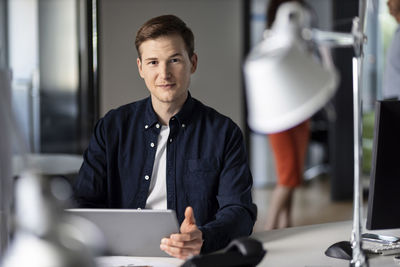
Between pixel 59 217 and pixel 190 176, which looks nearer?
pixel 59 217

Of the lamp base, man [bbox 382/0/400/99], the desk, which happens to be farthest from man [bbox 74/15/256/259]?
man [bbox 382/0/400/99]

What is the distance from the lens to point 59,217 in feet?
2.71

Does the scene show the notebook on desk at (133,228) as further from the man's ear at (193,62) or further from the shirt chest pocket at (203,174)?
the man's ear at (193,62)

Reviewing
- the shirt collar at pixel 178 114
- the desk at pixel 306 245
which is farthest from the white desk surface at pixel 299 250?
the shirt collar at pixel 178 114

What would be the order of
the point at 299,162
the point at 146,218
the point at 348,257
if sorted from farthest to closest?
the point at 299,162, the point at 348,257, the point at 146,218

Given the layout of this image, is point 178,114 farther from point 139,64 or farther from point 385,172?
point 385,172

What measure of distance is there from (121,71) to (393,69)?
1.55m

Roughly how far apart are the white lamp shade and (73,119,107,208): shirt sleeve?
2.75 feet

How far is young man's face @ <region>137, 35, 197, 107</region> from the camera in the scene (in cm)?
181

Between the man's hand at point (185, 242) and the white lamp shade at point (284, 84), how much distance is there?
1.44 ft

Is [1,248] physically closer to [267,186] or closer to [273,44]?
[273,44]

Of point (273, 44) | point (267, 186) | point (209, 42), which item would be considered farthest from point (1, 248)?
point (267, 186)

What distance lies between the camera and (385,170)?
1497mm

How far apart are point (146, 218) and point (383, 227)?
0.58 metres
